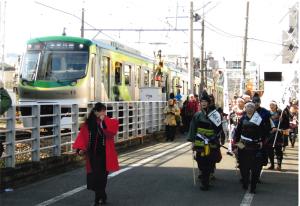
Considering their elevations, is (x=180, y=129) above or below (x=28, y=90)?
below

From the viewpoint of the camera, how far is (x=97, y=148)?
785 cm

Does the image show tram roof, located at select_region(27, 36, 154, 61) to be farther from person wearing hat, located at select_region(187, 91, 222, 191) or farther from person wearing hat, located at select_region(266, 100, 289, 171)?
person wearing hat, located at select_region(187, 91, 222, 191)

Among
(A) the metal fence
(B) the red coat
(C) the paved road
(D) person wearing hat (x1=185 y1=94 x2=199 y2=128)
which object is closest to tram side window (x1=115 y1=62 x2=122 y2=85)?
(A) the metal fence

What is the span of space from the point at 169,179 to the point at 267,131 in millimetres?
→ 2194

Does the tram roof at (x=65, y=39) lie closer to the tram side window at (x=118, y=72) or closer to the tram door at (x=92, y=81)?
the tram door at (x=92, y=81)

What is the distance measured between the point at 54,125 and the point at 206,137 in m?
4.00

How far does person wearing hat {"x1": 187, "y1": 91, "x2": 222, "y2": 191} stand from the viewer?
372 inches

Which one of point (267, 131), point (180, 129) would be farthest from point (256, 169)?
point (180, 129)

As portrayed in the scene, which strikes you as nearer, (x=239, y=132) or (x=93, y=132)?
(x=93, y=132)

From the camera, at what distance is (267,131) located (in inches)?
374

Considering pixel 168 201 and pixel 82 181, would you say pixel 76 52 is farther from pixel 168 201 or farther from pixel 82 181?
pixel 168 201

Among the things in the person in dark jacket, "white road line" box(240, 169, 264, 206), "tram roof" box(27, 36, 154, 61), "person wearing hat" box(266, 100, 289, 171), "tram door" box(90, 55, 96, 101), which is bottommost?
"white road line" box(240, 169, 264, 206)

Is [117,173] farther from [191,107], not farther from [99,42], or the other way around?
[191,107]

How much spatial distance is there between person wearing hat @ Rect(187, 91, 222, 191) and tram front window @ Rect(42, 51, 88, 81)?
29.5 ft
